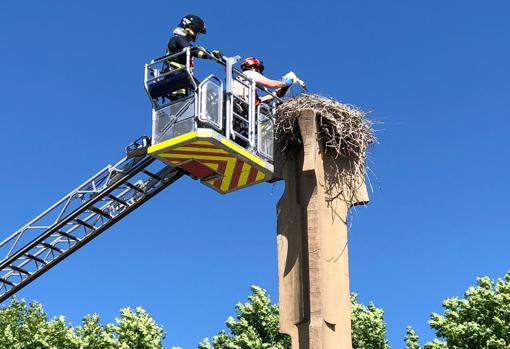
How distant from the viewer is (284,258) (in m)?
11.9

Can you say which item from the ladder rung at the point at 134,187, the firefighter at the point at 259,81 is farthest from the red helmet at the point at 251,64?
the ladder rung at the point at 134,187

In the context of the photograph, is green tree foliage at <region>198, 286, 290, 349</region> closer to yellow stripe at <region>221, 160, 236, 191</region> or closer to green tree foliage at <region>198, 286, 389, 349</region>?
green tree foliage at <region>198, 286, 389, 349</region>

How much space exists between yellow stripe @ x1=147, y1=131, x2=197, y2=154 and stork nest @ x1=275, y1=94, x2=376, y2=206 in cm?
137

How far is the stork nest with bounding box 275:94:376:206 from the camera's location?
12.4 metres

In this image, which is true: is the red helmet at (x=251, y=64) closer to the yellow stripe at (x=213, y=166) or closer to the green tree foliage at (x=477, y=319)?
the yellow stripe at (x=213, y=166)

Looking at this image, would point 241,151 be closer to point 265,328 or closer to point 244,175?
point 244,175

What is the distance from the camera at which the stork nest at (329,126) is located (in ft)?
40.6

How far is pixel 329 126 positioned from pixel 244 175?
124 centimetres

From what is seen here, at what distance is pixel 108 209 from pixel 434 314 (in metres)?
10.2

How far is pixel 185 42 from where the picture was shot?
42.1ft

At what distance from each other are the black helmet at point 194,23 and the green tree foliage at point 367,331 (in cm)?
1100

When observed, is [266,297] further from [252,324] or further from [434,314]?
[434,314]

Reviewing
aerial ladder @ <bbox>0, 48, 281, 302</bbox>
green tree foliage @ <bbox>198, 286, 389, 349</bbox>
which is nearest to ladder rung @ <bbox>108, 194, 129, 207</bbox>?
aerial ladder @ <bbox>0, 48, 281, 302</bbox>

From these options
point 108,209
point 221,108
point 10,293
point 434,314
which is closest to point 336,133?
point 221,108
